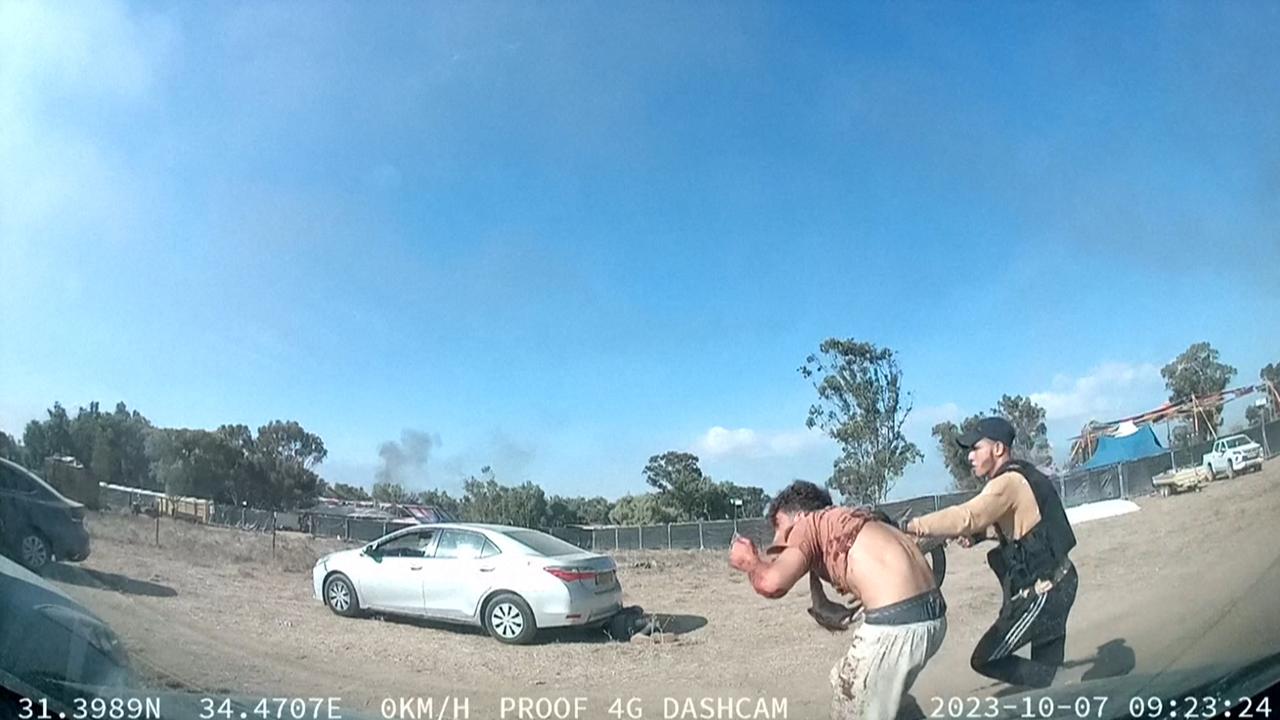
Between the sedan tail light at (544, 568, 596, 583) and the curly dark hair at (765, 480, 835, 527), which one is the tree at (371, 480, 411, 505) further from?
the curly dark hair at (765, 480, 835, 527)

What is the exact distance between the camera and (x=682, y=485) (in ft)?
10.6

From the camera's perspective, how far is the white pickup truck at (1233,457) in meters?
4.23

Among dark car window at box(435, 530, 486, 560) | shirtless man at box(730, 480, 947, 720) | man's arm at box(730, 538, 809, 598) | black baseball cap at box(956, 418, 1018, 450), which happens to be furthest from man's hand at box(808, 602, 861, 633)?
dark car window at box(435, 530, 486, 560)

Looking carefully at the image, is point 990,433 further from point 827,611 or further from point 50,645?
point 50,645

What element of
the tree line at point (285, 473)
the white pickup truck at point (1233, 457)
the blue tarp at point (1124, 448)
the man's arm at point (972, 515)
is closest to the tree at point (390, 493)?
the tree line at point (285, 473)

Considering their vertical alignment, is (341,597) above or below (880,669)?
above

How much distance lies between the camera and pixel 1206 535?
4039mm

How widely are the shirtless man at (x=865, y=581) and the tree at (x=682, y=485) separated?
207mm

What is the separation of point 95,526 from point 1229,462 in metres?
5.25

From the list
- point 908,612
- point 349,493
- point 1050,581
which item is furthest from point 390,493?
point 1050,581

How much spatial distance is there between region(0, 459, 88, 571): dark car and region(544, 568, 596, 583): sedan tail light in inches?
77.9

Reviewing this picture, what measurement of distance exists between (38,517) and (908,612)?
11.4 feet

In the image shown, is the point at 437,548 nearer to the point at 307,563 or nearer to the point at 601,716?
the point at 307,563

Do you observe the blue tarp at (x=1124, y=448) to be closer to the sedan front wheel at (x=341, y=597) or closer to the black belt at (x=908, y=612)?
the black belt at (x=908, y=612)
